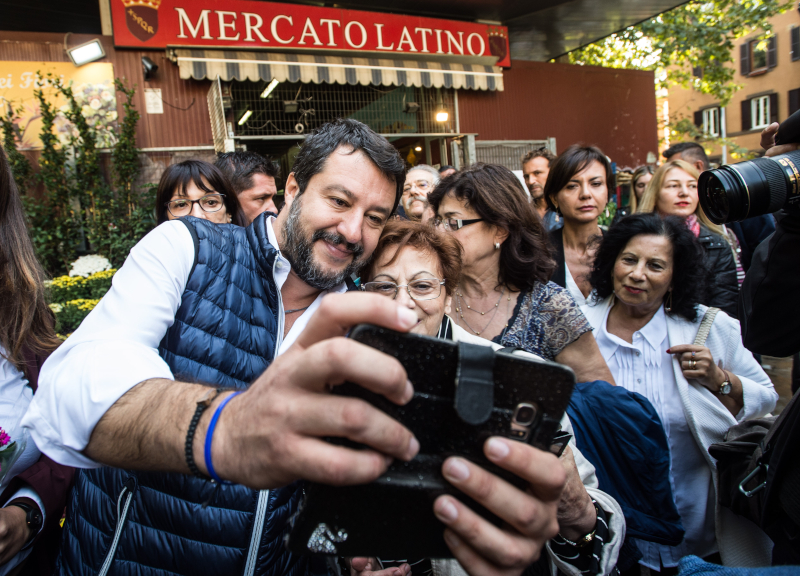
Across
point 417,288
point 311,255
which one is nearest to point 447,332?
point 417,288

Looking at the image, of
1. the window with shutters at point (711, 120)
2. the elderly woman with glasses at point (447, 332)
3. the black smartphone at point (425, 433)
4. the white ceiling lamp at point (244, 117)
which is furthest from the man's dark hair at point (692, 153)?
the window with shutters at point (711, 120)

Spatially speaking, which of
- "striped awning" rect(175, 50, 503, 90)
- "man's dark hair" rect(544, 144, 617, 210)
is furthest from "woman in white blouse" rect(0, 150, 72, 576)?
"striped awning" rect(175, 50, 503, 90)

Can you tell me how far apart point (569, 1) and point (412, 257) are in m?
10.2

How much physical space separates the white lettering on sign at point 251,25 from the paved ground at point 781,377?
8619 millimetres

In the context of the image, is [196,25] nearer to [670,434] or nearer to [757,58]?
[670,434]

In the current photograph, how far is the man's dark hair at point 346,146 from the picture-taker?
5.95 feet

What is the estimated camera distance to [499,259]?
2.71 metres

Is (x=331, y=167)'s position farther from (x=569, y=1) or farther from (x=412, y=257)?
(x=569, y=1)

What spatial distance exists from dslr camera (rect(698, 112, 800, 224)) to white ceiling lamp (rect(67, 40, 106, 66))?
27.8 feet

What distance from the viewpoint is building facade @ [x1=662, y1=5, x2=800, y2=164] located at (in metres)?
21.6

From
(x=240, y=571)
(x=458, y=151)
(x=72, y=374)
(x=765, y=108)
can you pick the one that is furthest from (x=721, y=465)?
(x=765, y=108)

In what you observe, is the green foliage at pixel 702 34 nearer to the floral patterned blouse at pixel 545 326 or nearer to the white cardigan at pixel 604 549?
the floral patterned blouse at pixel 545 326

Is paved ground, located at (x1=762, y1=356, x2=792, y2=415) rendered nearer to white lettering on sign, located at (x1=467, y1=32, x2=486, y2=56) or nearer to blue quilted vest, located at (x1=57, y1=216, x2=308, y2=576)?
blue quilted vest, located at (x1=57, y1=216, x2=308, y2=576)

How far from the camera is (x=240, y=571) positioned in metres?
1.29
